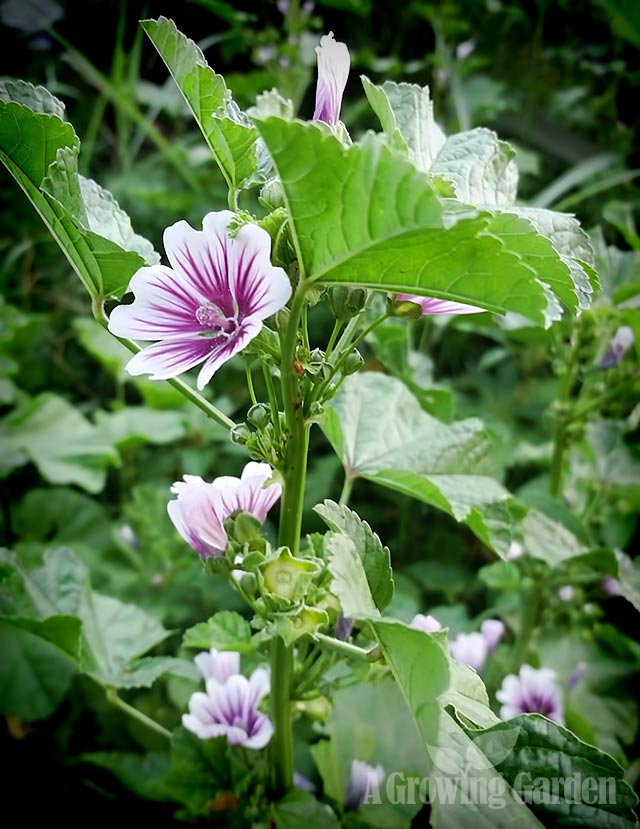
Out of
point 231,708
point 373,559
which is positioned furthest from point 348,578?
point 231,708

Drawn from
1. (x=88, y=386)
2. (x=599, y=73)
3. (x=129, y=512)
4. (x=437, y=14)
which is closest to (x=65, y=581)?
(x=129, y=512)

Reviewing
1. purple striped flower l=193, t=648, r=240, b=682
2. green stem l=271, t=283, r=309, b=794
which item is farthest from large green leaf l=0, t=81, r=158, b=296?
purple striped flower l=193, t=648, r=240, b=682

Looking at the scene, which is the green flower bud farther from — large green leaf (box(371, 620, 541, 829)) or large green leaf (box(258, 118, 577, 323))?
large green leaf (box(258, 118, 577, 323))

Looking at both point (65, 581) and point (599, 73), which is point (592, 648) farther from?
point (599, 73)

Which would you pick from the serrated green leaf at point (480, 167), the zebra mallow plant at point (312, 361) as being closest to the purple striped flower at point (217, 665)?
the zebra mallow plant at point (312, 361)

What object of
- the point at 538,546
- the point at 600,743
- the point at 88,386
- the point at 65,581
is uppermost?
the point at 65,581

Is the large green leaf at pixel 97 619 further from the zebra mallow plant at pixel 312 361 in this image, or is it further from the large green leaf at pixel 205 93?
the large green leaf at pixel 205 93

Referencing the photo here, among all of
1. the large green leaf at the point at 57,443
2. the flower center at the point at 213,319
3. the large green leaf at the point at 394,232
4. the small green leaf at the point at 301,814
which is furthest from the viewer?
the large green leaf at the point at 57,443
